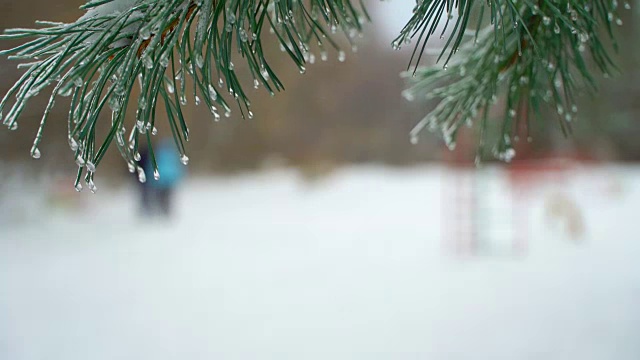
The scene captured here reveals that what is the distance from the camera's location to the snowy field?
210cm

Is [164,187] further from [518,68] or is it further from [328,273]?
[518,68]

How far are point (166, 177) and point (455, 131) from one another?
242 centimetres

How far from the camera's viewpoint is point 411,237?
9.87ft

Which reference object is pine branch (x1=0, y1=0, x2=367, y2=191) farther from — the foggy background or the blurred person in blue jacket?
the blurred person in blue jacket

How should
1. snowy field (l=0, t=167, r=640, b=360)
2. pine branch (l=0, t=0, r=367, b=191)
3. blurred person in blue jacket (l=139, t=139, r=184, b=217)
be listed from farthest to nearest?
1. blurred person in blue jacket (l=139, t=139, r=184, b=217)
2. snowy field (l=0, t=167, r=640, b=360)
3. pine branch (l=0, t=0, r=367, b=191)

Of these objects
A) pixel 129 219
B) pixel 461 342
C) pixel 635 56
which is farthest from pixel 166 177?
pixel 635 56

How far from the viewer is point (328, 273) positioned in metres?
2.67

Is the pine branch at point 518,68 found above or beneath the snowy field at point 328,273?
above

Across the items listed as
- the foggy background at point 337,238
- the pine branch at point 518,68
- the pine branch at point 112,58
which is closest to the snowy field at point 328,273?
the foggy background at point 337,238

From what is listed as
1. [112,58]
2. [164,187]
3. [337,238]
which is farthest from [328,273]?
[112,58]

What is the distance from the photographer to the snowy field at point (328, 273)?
2.10 metres

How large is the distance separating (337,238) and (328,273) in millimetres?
374

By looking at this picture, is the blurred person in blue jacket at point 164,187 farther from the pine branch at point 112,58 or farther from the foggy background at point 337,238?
the pine branch at point 112,58

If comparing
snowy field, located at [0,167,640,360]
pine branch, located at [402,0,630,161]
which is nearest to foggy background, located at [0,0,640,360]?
snowy field, located at [0,167,640,360]
